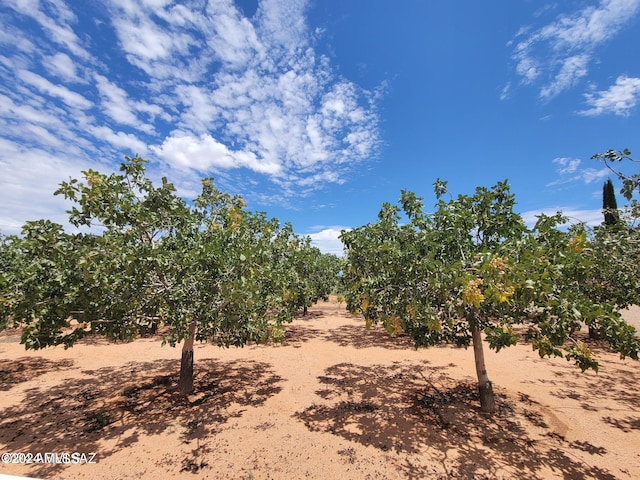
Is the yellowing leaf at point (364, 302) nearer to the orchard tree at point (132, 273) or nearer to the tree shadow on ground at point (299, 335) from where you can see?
the orchard tree at point (132, 273)

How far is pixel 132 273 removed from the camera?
5.83m

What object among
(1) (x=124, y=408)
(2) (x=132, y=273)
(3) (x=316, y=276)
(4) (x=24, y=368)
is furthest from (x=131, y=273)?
(3) (x=316, y=276)

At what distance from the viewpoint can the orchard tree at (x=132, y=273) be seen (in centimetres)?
573

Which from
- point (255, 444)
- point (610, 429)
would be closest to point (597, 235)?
point (610, 429)

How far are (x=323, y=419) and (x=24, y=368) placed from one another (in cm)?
1262

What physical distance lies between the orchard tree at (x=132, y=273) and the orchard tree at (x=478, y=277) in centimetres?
251

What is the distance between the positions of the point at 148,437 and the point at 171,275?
4.13 m

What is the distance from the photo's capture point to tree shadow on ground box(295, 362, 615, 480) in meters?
6.27

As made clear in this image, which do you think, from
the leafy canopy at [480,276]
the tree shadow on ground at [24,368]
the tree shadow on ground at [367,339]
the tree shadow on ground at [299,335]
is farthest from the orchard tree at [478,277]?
the tree shadow on ground at [24,368]

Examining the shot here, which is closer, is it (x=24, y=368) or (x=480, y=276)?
(x=480, y=276)

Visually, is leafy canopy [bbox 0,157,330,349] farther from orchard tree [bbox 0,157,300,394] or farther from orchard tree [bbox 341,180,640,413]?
orchard tree [bbox 341,180,640,413]

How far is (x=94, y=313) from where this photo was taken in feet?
21.0

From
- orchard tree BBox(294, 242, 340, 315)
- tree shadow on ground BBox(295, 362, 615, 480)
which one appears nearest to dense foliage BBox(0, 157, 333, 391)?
tree shadow on ground BBox(295, 362, 615, 480)

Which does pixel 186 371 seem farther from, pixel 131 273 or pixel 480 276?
pixel 480 276
